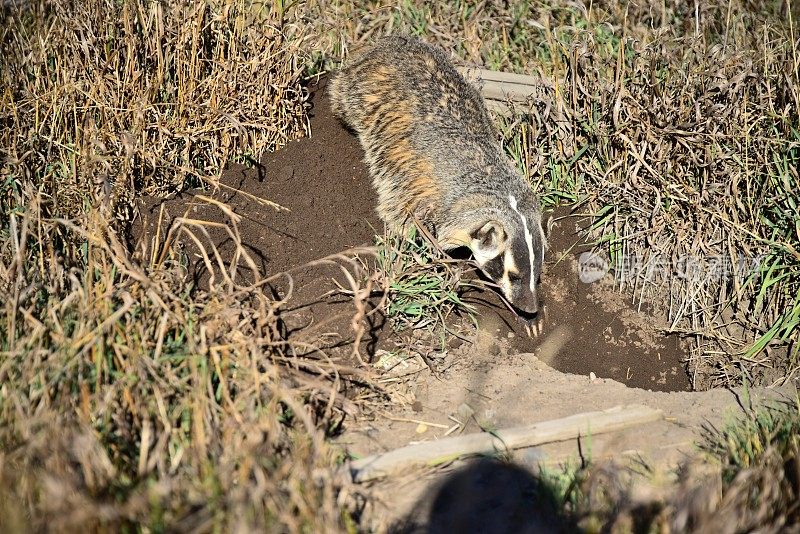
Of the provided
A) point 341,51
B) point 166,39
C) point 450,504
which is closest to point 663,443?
point 450,504

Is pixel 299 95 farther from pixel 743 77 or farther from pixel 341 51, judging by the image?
pixel 743 77

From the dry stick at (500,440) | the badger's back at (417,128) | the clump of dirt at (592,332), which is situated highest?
the badger's back at (417,128)

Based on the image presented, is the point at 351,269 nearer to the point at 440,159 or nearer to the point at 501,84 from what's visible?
the point at 440,159

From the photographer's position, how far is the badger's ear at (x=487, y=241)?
4066mm

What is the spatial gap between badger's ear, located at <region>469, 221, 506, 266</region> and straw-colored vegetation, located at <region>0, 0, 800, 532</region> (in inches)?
26.4

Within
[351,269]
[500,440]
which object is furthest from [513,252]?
[500,440]

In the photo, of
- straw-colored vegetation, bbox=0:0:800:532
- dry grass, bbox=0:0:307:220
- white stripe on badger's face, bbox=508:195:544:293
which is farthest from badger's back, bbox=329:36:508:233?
dry grass, bbox=0:0:307:220

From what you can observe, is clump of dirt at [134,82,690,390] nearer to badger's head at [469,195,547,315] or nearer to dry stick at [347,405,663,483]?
badger's head at [469,195,547,315]

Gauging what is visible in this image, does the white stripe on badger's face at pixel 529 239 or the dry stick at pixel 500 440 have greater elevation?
the white stripe on badger's face at pixel 529 239

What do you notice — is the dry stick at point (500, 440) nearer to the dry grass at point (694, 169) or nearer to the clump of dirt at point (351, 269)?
the clump of dirt at point (351, 269)

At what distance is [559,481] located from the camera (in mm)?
2869

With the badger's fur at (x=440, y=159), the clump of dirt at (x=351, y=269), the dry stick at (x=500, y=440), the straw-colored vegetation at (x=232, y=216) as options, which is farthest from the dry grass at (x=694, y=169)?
the dry stick at (x=500, y=440)

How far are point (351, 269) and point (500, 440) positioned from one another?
53.1 inches

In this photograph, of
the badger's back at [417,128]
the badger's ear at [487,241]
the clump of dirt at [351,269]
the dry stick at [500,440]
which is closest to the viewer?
the dry stick at [500,440]
